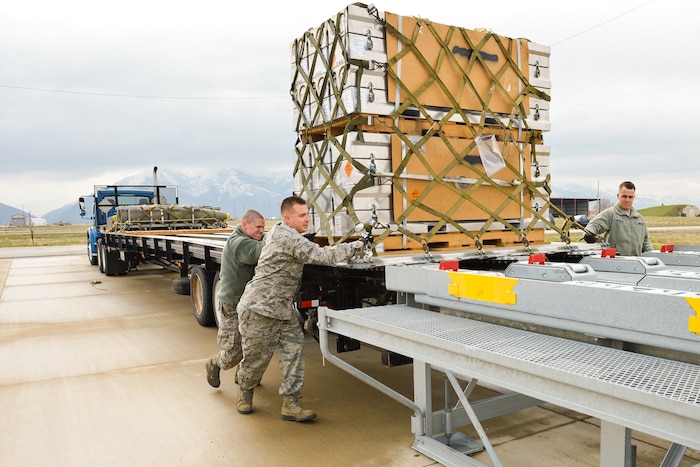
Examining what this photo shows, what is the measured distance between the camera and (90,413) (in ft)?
14.9

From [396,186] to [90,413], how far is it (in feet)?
10.0

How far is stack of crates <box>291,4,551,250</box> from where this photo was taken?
14.2 feet

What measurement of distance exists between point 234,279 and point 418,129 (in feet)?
6.64

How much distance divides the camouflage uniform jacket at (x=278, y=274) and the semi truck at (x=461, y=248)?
418mm

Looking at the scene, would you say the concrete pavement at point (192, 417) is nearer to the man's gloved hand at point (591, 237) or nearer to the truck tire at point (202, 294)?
the truck tire at point (202, 294)

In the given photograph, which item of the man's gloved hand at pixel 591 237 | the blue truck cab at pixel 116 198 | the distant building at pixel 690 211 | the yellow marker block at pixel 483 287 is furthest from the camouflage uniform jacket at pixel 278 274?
the distant building at pixel 690 211

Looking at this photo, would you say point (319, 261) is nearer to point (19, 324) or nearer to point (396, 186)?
point (396, 186)

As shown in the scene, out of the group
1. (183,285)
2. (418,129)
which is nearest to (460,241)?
(418,129)

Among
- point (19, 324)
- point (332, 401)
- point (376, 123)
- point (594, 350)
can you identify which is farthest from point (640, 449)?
point (19, 324)

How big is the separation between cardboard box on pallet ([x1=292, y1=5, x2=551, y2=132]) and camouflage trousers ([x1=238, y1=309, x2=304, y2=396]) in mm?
1710

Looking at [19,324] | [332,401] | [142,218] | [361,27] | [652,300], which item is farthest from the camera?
[142,218]

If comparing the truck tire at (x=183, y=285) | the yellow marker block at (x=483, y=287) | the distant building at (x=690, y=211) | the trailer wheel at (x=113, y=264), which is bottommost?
the distant building at (x=690, y=211)

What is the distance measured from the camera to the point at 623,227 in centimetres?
552

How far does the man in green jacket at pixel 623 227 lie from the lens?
551cm
